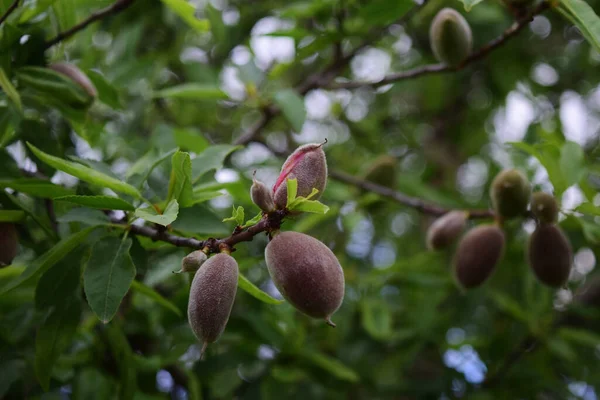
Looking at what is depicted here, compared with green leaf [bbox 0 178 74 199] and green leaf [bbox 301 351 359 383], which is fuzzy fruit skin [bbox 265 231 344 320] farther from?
green leaf [bbox 301 351 359 383]

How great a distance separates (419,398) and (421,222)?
90 cm

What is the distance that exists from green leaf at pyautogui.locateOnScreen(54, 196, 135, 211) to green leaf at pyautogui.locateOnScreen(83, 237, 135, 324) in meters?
0.07

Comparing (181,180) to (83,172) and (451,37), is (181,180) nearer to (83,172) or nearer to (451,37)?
(83,172)

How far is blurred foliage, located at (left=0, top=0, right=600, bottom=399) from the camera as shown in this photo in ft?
3.57

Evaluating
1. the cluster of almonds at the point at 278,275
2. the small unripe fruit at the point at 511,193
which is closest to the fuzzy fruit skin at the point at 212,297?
the cluster of almonds at the point at 278,275

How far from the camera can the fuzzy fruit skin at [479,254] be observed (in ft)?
4.17

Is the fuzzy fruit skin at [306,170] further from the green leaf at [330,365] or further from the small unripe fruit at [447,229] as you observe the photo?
the green leaf at [330,365]

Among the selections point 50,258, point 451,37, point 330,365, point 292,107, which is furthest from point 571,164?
point 50,258

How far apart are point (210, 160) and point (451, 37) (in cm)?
58

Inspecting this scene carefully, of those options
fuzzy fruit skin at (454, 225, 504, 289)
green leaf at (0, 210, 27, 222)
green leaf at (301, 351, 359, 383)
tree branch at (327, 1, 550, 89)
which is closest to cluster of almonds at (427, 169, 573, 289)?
fuzzy fruit skin at (454, 225, 504, 289)

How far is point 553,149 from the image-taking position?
129cm

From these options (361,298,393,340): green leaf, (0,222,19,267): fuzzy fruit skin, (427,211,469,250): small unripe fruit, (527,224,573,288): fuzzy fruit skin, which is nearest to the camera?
(0,222,19,267): fuzzy fruit skin

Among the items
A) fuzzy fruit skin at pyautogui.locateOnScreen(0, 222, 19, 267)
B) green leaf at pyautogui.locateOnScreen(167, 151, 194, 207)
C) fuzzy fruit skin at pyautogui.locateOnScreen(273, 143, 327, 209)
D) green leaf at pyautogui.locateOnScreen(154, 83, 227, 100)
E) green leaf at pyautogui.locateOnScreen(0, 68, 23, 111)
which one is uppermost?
green leaf at pyautogui.locateOnScreen(0, 68, 23, 111)

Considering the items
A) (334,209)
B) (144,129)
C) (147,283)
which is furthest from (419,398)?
(144,129)
